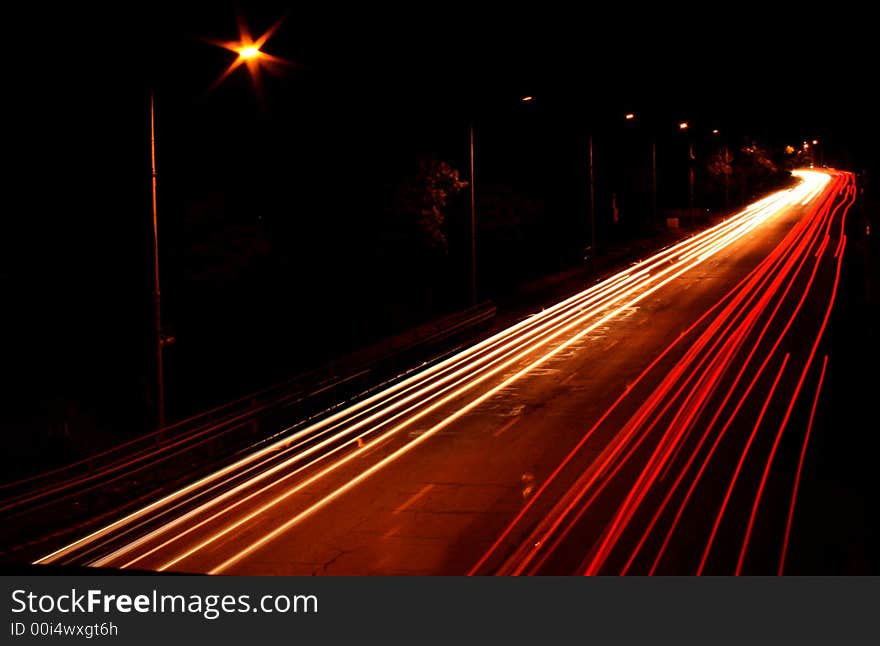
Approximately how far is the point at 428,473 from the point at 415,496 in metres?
1.46

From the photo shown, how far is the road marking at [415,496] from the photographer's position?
15.5 meters

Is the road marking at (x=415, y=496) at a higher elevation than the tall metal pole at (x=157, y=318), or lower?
lower

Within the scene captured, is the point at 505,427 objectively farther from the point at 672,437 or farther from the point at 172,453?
the point at 172,453

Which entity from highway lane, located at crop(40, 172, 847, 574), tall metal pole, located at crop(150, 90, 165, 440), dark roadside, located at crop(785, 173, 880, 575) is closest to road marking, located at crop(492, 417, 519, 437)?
highway lane, located at crop(40, 172, 847, 574)

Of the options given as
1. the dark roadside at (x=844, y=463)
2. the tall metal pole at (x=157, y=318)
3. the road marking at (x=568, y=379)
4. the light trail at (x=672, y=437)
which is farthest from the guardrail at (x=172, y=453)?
A: the dark roadside at (x=844, y=463)

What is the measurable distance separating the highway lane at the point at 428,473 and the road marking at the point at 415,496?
3 centimetres

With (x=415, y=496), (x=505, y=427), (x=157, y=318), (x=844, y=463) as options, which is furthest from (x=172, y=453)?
(x=844, y=463)

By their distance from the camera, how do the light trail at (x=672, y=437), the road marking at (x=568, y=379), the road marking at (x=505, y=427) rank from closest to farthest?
the light trail at (x=672, y=437), the road marking at (x=505, y=427), the road marking at (x=568, y=379)

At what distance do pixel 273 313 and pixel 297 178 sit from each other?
4.88 m

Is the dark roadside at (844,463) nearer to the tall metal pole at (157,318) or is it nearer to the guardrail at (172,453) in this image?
the guardrail at (172,453)

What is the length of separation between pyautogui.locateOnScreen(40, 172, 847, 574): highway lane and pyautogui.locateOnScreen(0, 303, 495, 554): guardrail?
0.70 metres

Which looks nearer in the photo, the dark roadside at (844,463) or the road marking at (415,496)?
the dark roadside at (844,463)

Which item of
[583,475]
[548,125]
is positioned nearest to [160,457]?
[583,475]

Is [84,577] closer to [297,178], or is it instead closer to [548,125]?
[297,178]
